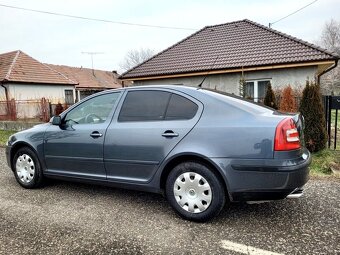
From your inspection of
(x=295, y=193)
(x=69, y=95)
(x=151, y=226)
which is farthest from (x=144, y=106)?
(x=69, y=95)

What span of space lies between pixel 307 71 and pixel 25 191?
9.88 meters

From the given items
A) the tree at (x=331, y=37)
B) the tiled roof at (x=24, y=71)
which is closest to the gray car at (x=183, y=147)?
the tiled roof at (x=24, y=71)

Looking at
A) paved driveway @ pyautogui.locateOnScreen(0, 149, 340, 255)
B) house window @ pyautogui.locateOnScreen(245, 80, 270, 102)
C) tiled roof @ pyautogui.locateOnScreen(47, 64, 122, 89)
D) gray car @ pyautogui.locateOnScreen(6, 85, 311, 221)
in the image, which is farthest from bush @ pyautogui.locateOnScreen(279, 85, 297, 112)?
tiled roof @ pyautogui.locateOnScreen(47, 64, 122, 89)

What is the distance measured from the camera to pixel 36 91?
803 inches

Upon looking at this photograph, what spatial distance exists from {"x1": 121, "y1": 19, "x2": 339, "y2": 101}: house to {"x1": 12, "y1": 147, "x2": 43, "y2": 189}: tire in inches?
272

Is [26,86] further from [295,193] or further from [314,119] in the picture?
[295,193]

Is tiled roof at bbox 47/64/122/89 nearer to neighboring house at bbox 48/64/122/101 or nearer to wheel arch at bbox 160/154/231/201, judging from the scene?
neighboring house at bbox 48/64/122/101

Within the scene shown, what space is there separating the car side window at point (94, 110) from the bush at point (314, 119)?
14.8 ft

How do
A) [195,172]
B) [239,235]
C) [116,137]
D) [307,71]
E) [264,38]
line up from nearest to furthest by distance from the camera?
[239,235] → [195,172] → [116,137] → [307,71] → [264,38]

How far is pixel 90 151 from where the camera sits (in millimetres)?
4156

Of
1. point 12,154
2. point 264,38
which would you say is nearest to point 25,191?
point 12,154

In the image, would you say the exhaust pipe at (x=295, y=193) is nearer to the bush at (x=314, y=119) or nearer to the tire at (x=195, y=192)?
the tire at (x=195, y=192)

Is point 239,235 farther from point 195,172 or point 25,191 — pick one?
point 25,191

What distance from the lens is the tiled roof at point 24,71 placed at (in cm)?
1911
